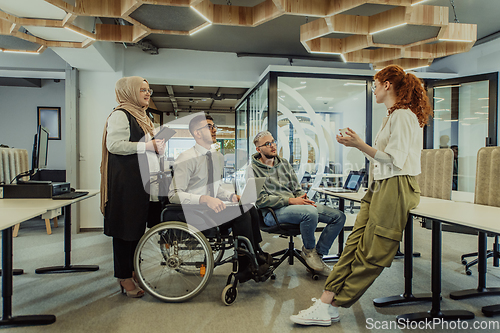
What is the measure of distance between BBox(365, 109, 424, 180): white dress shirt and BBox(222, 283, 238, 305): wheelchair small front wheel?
1.19 meters

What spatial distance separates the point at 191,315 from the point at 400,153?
1575 mm

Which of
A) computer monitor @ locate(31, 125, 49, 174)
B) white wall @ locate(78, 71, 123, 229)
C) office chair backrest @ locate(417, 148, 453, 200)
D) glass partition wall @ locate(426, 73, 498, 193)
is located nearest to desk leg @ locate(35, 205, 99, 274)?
computer monitor @ locate(31, 125, 49, 174)

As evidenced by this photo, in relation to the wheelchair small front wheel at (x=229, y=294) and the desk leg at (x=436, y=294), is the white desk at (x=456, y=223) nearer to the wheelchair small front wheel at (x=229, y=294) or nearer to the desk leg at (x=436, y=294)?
the desk leg at (x=436, y=294)

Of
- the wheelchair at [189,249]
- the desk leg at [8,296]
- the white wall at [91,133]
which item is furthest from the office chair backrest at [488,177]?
the white wall at [91,133]

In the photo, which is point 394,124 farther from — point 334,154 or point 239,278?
point 334,154

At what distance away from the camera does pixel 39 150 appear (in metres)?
2.40

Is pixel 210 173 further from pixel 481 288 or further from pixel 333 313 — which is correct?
pixel 481 288

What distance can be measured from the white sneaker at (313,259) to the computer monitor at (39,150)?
88.7 inches

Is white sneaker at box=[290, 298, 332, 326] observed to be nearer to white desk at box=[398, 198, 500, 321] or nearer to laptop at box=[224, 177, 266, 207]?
white desk at box=[398, 198, 500, 321]

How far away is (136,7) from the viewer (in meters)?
2.48

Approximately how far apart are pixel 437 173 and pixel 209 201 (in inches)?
85.3

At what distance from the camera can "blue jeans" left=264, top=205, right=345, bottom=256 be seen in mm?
2418

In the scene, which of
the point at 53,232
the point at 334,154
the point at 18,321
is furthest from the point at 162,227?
the point at 334,154

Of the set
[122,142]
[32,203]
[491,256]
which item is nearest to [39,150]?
[32,203]
